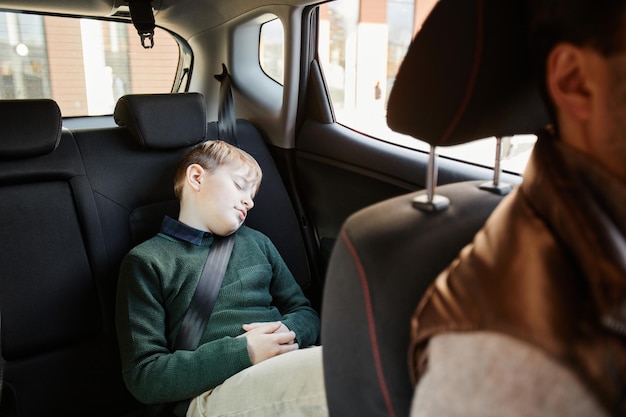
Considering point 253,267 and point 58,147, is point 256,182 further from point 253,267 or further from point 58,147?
point 58,147

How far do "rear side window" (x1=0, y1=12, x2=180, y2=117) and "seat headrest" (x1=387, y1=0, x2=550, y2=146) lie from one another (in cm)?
212

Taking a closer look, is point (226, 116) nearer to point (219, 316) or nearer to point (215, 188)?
point (215, 188)

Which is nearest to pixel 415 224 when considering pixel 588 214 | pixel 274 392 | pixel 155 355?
pixel 588 214

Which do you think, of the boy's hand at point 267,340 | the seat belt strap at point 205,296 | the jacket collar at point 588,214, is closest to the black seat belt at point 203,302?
the seat belt strap at point 205,296

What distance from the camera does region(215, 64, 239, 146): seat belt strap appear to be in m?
2.18

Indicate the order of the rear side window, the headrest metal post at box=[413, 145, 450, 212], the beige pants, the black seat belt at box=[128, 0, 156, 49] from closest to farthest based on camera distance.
A: the headrest metal post at box=[413, 145, 450, 212] → the beige pants → the black seat belt at box=[128, 0, 156, 49] → the rear side window

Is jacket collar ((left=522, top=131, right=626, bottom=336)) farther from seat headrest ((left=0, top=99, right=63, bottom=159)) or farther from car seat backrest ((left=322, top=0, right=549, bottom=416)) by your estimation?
seat headrest ((left=0, top=99, right=63, bottom=159))

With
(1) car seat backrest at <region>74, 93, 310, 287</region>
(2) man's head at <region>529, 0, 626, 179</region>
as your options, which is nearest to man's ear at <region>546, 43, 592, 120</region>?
(2) man's head at <region>529, 0, 626, 179</region>

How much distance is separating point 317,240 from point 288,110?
55cm

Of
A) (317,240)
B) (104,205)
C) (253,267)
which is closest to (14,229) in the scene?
(104,205)

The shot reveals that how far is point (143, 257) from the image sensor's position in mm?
1562

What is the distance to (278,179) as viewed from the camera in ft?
7.18

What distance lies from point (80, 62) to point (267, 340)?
12.7ft

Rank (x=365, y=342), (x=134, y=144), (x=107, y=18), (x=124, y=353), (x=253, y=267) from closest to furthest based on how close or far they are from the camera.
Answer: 1. (x=365, y=342)
2. (x=124, y=353)
3. (x=253, y=267)
4. (x=134, y=144)
5. (x=107, y=18)
